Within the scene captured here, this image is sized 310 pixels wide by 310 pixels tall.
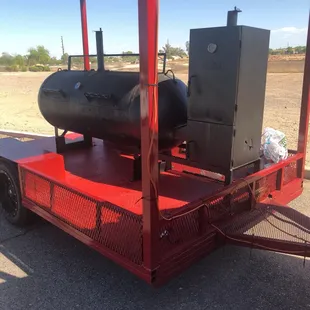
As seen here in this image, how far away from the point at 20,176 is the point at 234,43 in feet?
8.33

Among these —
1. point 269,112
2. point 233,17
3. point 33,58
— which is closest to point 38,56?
point 33,58

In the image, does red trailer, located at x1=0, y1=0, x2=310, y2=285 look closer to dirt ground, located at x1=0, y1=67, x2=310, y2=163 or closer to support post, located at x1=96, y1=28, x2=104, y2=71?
support post, located at x1=96, y1=28, x2=104, y2=71

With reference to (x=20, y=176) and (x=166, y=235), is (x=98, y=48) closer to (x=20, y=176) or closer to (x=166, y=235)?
(x=20, y=176)

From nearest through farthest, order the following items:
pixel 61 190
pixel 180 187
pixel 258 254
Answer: pixel 61 190, pixel 258 254, pixel 180 187

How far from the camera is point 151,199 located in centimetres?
237

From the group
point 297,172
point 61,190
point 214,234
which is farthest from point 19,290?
point 297,172

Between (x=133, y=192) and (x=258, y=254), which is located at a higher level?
(x=133, y=192)

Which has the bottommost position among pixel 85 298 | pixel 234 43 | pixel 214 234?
pixel 85 298

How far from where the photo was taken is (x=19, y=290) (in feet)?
10.2

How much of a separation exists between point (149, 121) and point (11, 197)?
2.79m

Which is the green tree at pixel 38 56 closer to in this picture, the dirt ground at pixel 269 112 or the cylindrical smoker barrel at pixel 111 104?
the dirt ground at pixel 269 112

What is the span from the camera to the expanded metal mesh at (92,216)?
8.93ft

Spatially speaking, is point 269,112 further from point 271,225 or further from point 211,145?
point 271,225

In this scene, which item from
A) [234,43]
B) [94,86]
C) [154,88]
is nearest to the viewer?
[154,88]
